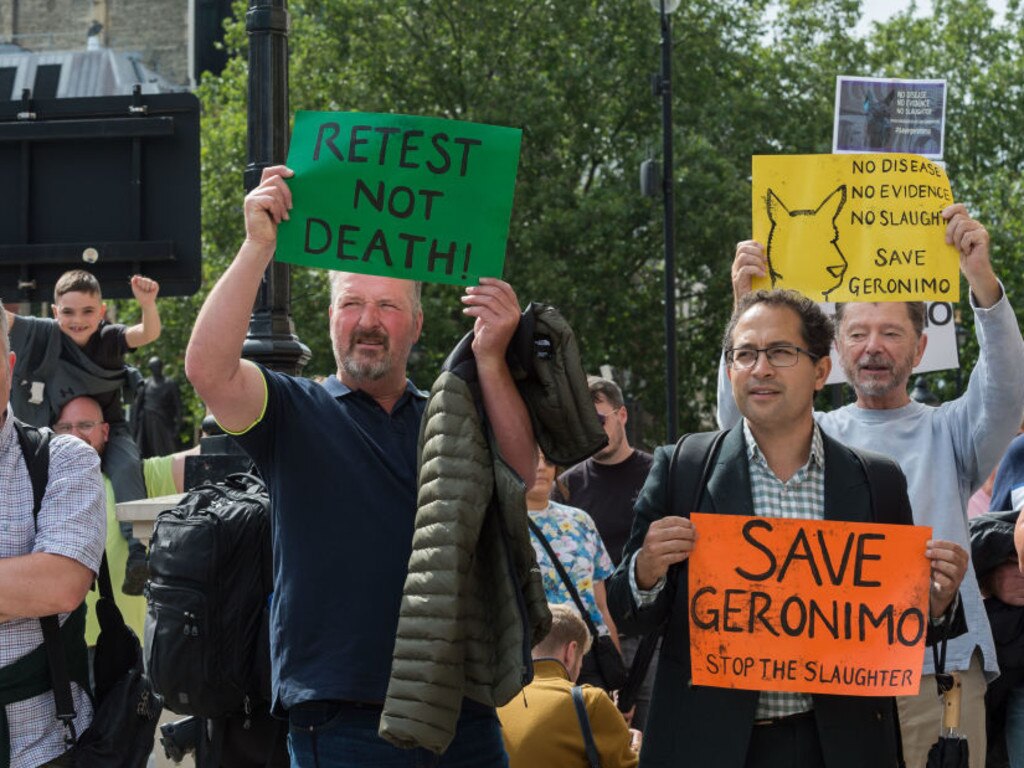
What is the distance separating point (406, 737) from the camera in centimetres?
362

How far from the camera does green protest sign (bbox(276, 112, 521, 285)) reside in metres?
4.09

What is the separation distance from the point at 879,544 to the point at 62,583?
197 centimetres

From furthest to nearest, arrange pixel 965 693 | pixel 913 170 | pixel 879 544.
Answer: pixel 913 170 → pixel 965 693 → pixel 879 544

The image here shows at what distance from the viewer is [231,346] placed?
3.83 meters

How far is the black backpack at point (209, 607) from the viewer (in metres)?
4.57

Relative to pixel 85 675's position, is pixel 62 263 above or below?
above

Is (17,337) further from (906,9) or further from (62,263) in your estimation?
(906,9)

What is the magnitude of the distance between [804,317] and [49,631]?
202 cm

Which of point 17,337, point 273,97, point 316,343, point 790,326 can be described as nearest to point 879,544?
point 790,326

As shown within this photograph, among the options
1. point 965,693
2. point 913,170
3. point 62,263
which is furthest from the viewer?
point 62,263

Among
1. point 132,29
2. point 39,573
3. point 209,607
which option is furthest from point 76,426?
point 132,29

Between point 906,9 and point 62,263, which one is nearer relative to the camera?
point 62,263

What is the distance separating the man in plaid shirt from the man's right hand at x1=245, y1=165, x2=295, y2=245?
73 centimetres

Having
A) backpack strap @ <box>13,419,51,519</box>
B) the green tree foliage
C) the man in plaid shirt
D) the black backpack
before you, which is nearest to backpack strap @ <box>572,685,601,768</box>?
the black backpack
